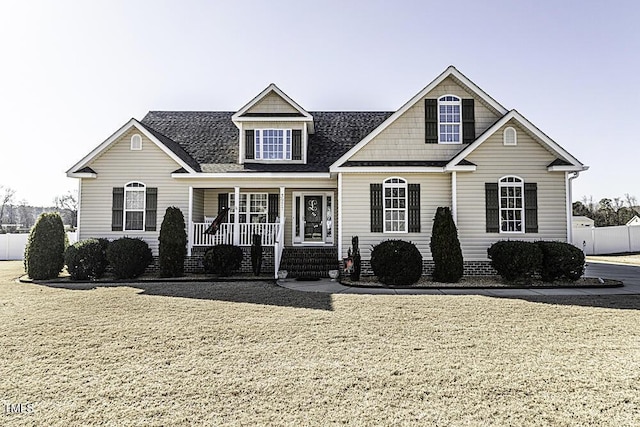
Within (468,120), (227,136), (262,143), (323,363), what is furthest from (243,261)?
(323,363)

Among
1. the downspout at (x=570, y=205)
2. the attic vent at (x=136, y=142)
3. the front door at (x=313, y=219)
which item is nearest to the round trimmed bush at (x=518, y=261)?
the downspout at (x=570, y=205)

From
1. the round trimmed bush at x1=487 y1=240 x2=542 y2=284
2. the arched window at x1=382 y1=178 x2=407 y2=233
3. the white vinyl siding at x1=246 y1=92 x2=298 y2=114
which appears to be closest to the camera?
the round trimmed bush at x1=487 y1=240 x2=542 y2=284

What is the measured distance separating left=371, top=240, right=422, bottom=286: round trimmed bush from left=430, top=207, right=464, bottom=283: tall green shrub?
29.2 inches

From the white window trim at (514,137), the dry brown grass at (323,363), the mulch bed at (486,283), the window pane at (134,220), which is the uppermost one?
the white window trim at (514,137)

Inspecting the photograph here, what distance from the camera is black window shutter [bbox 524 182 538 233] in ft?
44.4

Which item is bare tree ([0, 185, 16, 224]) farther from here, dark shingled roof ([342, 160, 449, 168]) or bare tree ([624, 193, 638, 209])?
bare tree ([624, 193, 638, 209])

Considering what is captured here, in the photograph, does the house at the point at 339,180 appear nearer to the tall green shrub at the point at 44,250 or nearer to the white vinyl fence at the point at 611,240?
the tall green shrub at the point at 44,250

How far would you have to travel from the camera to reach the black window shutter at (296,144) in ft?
54.0

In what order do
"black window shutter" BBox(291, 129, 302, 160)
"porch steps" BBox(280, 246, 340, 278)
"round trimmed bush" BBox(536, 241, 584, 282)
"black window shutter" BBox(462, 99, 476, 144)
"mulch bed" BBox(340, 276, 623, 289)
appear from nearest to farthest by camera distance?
"mulch bed" BBox(340, 276, 623, 289) < "round trimmed bush" BBox(536, 241, 584, 282) < "porch steps" BBox(280, 246, 340, 278) < "black window shutter" BBox(462, 99, 476, 144) < "black window shutter" BBox(291, 129, 302, 160)

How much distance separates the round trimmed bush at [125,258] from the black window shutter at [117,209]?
172 cm

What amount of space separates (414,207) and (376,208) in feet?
4.50

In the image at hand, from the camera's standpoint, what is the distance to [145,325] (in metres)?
7.17

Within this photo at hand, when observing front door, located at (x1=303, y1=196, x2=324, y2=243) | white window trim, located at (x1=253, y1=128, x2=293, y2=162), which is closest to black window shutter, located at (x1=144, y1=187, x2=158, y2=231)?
white window trim, located at (x1=253, y1=128, x2=293, y2=162)

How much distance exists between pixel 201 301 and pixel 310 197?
8352 millimetres
